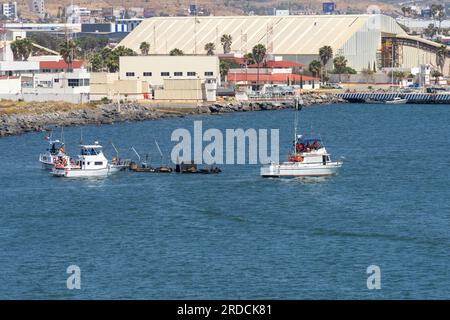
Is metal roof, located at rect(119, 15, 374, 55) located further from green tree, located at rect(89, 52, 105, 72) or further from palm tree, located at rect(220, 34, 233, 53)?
green tree, located at rect(89, 52, 105, 72)

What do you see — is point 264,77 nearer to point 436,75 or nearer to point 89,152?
point 436,75

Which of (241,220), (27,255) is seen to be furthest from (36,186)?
(27,255)

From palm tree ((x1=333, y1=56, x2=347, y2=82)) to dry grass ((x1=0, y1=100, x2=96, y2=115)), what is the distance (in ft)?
146

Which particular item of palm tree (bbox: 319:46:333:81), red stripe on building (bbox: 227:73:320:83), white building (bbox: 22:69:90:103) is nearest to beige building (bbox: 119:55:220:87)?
white building (bbox: 22:69:90:103)

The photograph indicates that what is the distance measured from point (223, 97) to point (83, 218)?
238 ft

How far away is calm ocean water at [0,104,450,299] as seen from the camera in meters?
27.3

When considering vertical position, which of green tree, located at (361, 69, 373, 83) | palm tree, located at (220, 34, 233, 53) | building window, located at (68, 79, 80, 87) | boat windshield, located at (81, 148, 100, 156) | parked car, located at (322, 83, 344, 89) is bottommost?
boat windshield, located at (81, 148, 100, 156)

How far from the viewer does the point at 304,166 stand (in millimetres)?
50312

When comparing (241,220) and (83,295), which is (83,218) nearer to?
(241,220)

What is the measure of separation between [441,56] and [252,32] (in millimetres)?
25134

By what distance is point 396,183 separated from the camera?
162 ft

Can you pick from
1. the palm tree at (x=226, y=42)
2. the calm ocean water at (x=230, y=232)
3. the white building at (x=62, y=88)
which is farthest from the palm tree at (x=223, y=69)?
the calm ocean water at (x=230, y=232)

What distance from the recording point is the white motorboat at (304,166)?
5019 cm

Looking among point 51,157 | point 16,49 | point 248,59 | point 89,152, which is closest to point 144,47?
point 248,59
